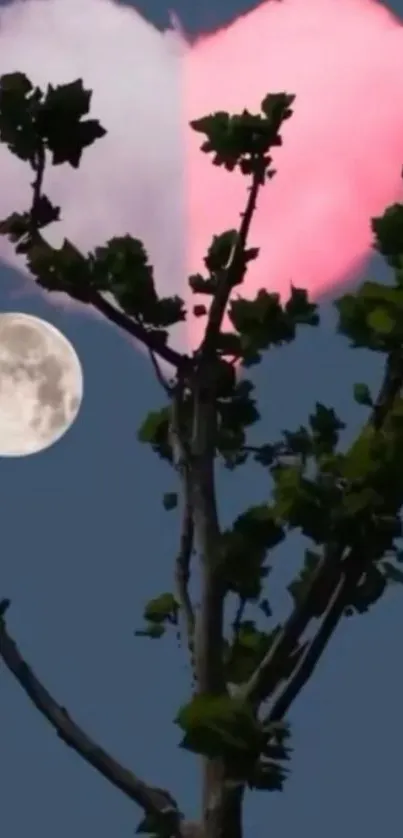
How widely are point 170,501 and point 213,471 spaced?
1.40 m

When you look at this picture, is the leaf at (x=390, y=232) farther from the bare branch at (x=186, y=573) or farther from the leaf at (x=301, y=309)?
the bare branch at (x=186, y=573)

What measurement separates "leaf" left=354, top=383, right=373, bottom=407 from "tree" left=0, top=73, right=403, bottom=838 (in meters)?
0.01

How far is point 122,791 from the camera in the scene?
48.3 ft

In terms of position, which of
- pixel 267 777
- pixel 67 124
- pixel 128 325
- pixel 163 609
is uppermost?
pixel 67 124

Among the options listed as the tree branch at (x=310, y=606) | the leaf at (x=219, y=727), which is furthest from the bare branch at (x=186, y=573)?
the leaf at (x=219, y=727)

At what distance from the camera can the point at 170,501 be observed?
16.5 meters

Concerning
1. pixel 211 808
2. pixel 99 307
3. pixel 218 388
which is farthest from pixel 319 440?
pixel 211 808

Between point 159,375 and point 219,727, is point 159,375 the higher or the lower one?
the higher one

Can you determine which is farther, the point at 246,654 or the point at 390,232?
the point at 246,654

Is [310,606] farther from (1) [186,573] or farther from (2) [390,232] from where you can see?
(2) [390,232]

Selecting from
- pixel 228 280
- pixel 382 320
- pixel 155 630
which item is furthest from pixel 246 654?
pixel 382 320

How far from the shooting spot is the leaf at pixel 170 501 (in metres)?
16.5

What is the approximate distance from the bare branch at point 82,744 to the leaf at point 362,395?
113 inches

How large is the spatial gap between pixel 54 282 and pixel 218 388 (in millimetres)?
1461
